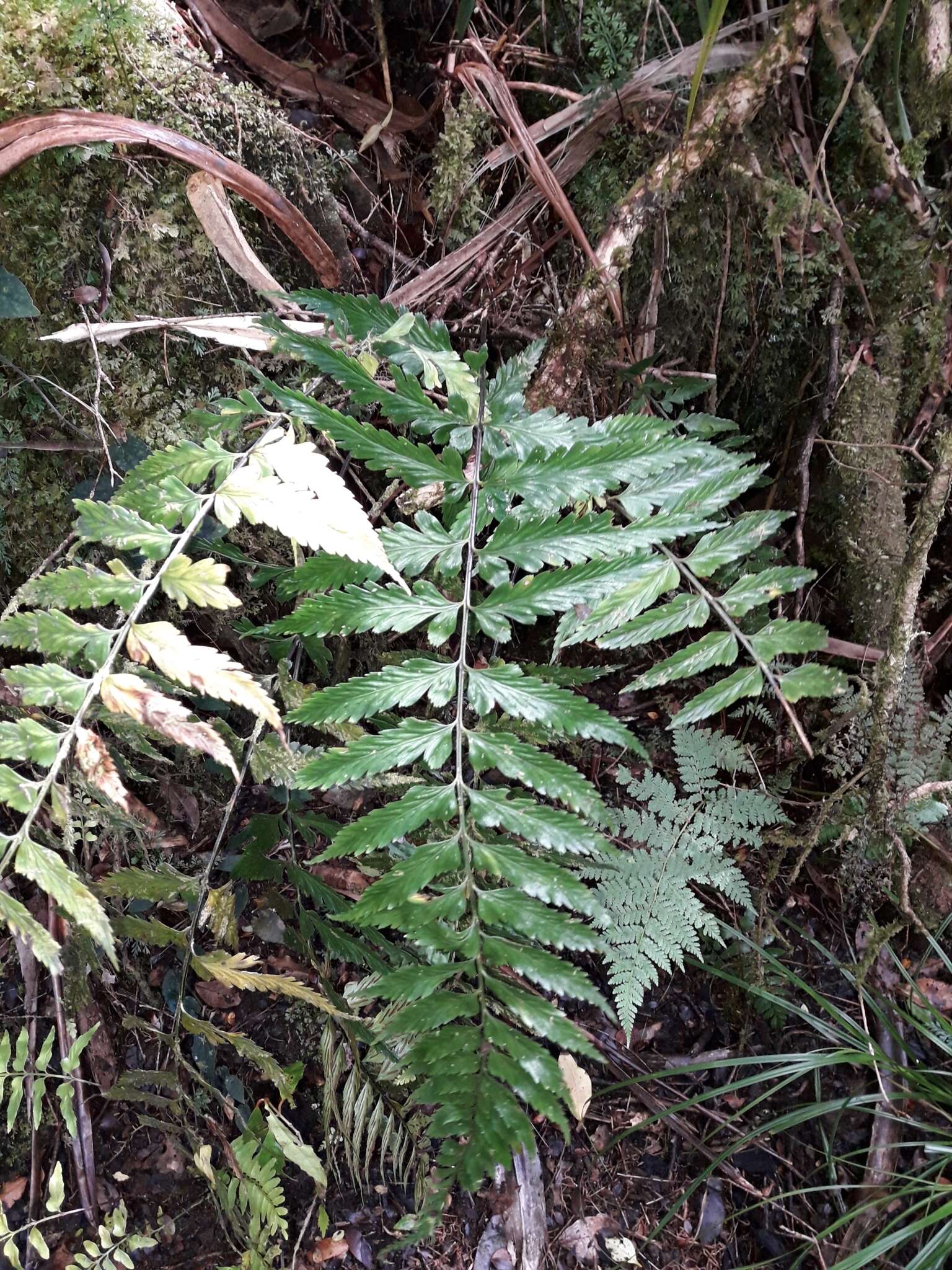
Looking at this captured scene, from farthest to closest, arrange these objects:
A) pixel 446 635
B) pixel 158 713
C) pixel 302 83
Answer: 1. pixel 302 83
2. pixel 446 635
3. pixel 158 713

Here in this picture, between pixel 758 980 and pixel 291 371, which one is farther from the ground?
pixel 291 371

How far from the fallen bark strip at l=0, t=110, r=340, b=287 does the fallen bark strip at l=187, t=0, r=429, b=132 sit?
0.35 metres

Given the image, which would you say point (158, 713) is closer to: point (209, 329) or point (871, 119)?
point (209, 329)

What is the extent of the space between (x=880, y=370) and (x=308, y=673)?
173cm

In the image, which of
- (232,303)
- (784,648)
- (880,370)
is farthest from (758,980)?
(232,303)

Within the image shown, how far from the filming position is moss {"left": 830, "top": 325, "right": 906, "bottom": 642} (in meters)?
1.91

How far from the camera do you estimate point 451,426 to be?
1.53m

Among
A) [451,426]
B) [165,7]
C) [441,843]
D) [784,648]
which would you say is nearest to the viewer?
[441,843]

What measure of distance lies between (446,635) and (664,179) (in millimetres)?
1226

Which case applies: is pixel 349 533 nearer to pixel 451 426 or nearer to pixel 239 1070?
pixel 451 426

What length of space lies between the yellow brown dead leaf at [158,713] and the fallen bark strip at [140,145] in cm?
122

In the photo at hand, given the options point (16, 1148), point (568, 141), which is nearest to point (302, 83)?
point (568, 141)

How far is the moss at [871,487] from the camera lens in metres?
1.91

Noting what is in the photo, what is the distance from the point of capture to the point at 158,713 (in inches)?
45.3
